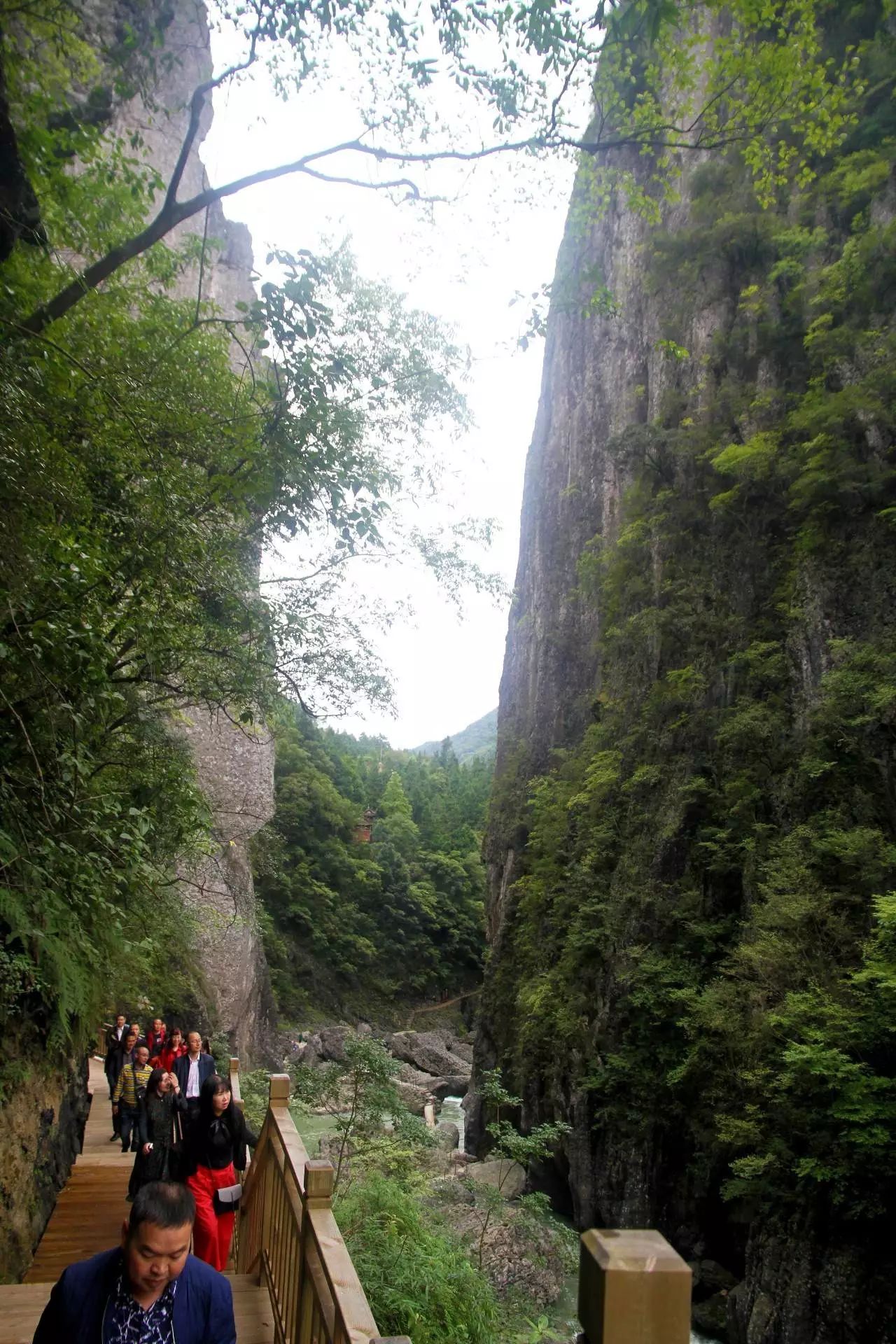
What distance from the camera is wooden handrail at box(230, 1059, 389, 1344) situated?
2633 millimetres

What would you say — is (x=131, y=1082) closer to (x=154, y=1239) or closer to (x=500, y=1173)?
(x=154, y=1239)

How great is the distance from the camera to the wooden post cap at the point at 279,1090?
466 centimetres

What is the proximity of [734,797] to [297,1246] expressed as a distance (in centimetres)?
1155

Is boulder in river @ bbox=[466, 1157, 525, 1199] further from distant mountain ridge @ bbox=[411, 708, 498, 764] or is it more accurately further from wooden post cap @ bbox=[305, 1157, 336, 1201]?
distant mountain ridge @ bbox=[411, 708, 498, 764]

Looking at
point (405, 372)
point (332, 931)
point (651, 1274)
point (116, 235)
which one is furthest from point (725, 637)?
point (332, 931)

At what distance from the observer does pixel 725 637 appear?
15.5 meters

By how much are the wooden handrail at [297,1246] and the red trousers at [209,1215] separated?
0.69ft

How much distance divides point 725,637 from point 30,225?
43.8 feet

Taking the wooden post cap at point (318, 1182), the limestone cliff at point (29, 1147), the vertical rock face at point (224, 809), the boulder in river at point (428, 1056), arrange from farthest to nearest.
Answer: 1. the boulder in river at point (428, 1056)
2. the vertical rock face at point (224, 809)
3. the limestone cliff at point (29, 1147)
4. the wooden post cap at point (318, 1182)

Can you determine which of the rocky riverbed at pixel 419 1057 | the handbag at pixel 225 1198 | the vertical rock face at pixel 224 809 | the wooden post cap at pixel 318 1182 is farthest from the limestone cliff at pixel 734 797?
the vertical rock face at pixel 224 809

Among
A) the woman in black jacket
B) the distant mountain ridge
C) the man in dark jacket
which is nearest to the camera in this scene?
the man in dark jacket

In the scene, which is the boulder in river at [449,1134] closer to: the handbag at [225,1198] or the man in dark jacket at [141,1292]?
the handbag at [225,1198]

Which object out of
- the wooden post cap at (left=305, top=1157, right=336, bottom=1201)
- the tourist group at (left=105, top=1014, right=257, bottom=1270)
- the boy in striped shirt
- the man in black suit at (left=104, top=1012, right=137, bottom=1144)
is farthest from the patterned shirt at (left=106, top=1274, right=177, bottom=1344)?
the man in black suit at (left=104, top=1012, right=137, bottom=1144)

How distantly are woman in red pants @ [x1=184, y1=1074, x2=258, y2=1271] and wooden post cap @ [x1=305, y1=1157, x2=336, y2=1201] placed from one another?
5.75 feet
